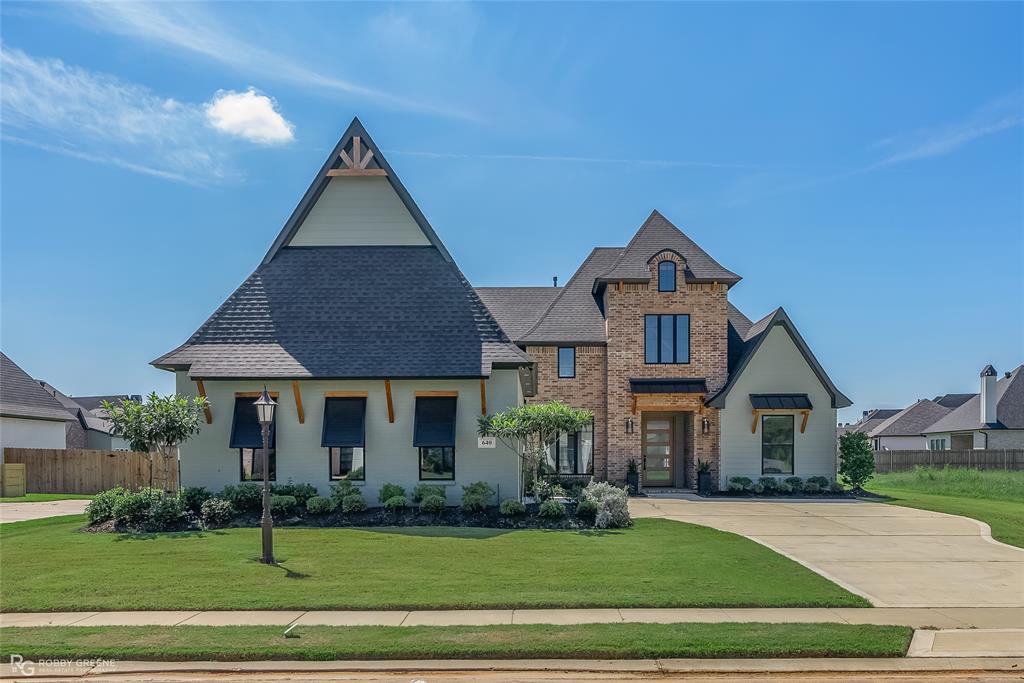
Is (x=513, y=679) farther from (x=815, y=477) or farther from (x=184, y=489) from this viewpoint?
(x=815, y=477)

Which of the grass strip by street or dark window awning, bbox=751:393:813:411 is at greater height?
dark window awning, bbox=751:393:813:411

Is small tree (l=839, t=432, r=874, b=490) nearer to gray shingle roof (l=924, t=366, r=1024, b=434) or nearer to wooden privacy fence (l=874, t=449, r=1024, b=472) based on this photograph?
wooden privacy fence (l=874, t=449, r=1024, b=472)

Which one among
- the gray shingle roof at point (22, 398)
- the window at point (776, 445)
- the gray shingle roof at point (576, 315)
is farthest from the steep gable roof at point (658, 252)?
the gray shingle roof at point (22, 398)

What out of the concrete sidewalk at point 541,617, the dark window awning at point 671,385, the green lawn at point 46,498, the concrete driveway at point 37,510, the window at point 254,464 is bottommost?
the green lawn at point 46,498

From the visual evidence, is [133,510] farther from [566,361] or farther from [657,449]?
[657,449]

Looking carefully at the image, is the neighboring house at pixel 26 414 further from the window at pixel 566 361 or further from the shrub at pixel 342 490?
the window at pixel 566 361

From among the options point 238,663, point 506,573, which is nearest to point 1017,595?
point 506,573

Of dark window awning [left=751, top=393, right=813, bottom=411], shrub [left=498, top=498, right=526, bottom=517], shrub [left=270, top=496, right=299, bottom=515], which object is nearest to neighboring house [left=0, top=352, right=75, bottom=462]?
shrub [left=270, top=496, right=299, bottom=515]

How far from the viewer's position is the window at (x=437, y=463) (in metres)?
19.6

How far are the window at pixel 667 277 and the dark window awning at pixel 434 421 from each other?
12321 millimetres

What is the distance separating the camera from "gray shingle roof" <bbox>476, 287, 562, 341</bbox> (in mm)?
31484

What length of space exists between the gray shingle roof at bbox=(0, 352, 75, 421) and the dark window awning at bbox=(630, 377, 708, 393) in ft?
93.2

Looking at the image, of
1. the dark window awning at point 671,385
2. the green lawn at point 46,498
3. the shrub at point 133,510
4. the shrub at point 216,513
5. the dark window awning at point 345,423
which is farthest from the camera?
the dark window awning at point 671,385

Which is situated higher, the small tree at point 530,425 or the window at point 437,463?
the small tree at point 530,425
